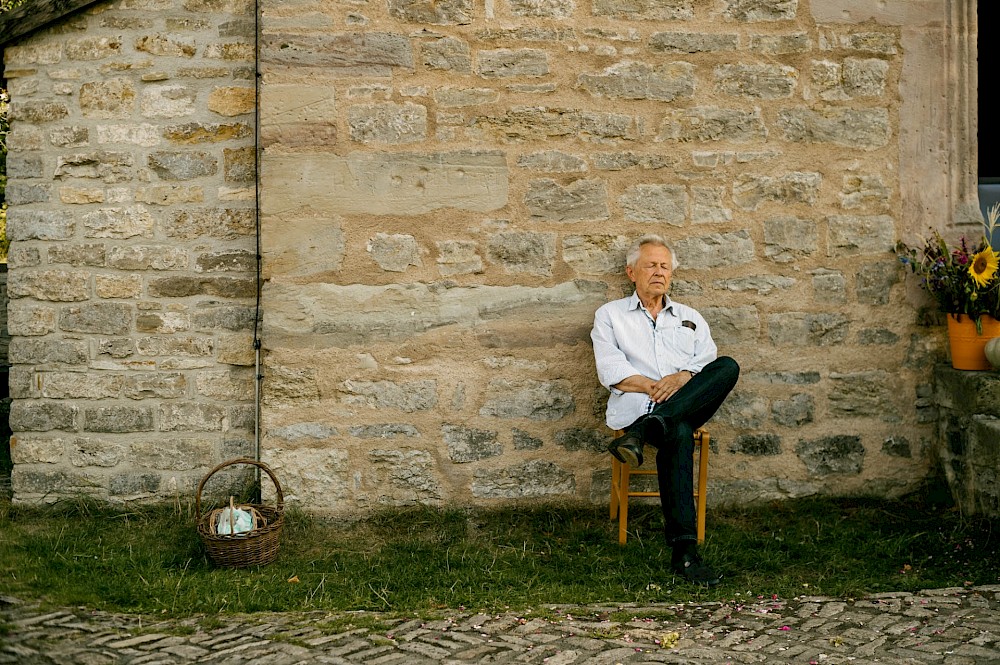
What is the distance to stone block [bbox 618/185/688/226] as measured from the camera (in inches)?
182

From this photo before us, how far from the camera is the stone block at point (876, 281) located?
187 inches

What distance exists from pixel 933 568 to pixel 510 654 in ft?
6.65

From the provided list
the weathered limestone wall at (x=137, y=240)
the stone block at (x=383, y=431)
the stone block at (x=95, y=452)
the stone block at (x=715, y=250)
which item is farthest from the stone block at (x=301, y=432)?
the stone block at (x=715, y=250)

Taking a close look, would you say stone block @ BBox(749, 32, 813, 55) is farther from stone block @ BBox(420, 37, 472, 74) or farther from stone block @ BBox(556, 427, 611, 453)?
stone block @ BBox(556, 427, 611, 453)

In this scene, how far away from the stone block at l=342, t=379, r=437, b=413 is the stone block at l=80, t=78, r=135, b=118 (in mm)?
1868

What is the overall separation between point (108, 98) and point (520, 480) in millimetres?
2888

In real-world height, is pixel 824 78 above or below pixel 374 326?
above

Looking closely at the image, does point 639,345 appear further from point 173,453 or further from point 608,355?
point 173,453

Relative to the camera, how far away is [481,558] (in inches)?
163

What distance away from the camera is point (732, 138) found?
183 inches

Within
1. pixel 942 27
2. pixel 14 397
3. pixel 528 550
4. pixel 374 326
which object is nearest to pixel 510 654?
pixel 528 550

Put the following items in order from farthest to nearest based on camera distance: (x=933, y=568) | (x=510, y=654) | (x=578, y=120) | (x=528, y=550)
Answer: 1. (x=578, y=120)
2. (x=528, y=550)
3. (x=933, y=568)
4. (x=510, y=654)

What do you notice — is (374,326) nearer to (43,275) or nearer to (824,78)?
(43,275)

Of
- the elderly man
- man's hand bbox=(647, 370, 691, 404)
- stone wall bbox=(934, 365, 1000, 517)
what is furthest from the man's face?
stone wall bbox=(934, 365, 1000, 517)
